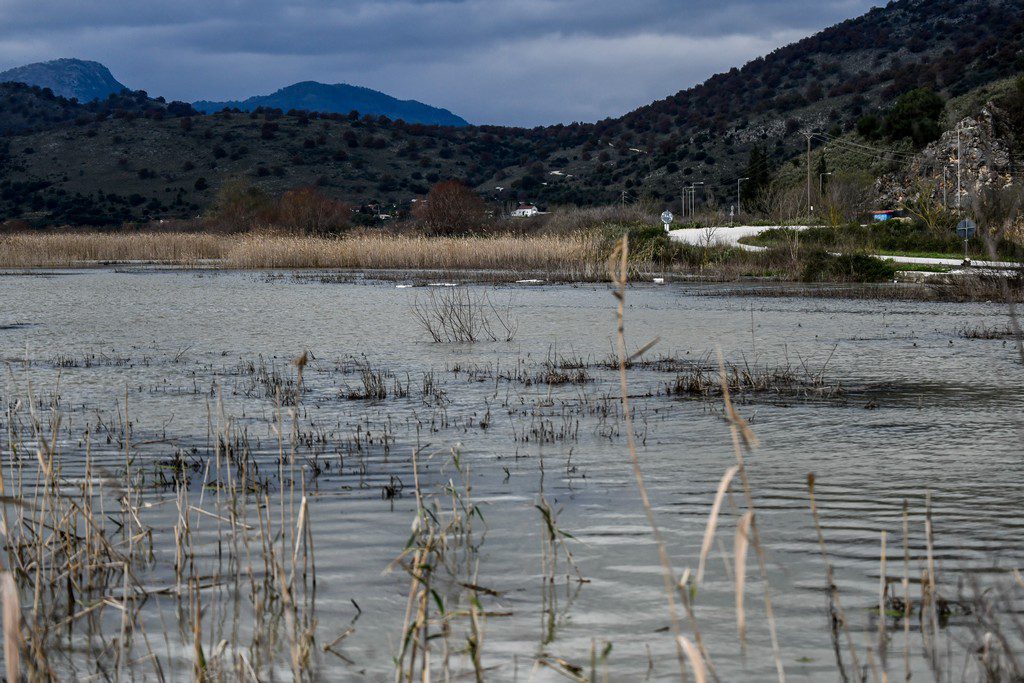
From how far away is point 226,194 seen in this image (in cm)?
6925

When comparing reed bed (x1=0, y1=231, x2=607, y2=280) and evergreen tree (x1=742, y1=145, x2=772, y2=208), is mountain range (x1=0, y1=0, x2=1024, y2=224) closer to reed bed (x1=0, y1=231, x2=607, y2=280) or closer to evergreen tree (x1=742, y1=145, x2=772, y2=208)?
evergreen tree (x1=742, y1=145, x2=772, y2=208)

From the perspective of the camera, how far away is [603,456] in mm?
8680

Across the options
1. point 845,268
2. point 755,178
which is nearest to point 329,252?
point 845,268

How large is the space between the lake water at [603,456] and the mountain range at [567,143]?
6245cm

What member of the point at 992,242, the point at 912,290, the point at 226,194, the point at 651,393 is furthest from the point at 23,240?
the point at 992,242

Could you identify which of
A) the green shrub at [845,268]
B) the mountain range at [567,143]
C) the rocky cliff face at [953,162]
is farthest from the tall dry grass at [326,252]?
the mountain range at [567,143]

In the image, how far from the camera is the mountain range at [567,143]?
8769 cm

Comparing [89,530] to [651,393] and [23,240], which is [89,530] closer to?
[651,393]

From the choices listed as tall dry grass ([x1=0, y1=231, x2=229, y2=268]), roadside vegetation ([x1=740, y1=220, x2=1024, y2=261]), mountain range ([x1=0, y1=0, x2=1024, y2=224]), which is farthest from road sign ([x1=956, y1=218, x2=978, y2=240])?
mountain range ([x1=0, y1=0, x2=1024, y2=224])

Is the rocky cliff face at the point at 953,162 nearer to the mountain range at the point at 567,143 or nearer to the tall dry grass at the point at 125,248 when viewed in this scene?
the mountain range at the point at 567,143

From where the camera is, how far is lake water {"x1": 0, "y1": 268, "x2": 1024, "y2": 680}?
4945mm

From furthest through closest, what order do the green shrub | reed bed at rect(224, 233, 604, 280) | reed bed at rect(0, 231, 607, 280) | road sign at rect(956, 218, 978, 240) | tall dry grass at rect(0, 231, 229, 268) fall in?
tall dry grass at rect(0, 231, 229, 268) → reed bed at rect(0, 231, 607, 280) → reed bed at rect(224, 233, 604, 280) → the green shrub → road sign at rect(956, 218, 978, 240)

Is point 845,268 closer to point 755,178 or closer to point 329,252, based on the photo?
point 329,252

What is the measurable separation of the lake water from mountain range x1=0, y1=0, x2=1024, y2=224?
205 ft
